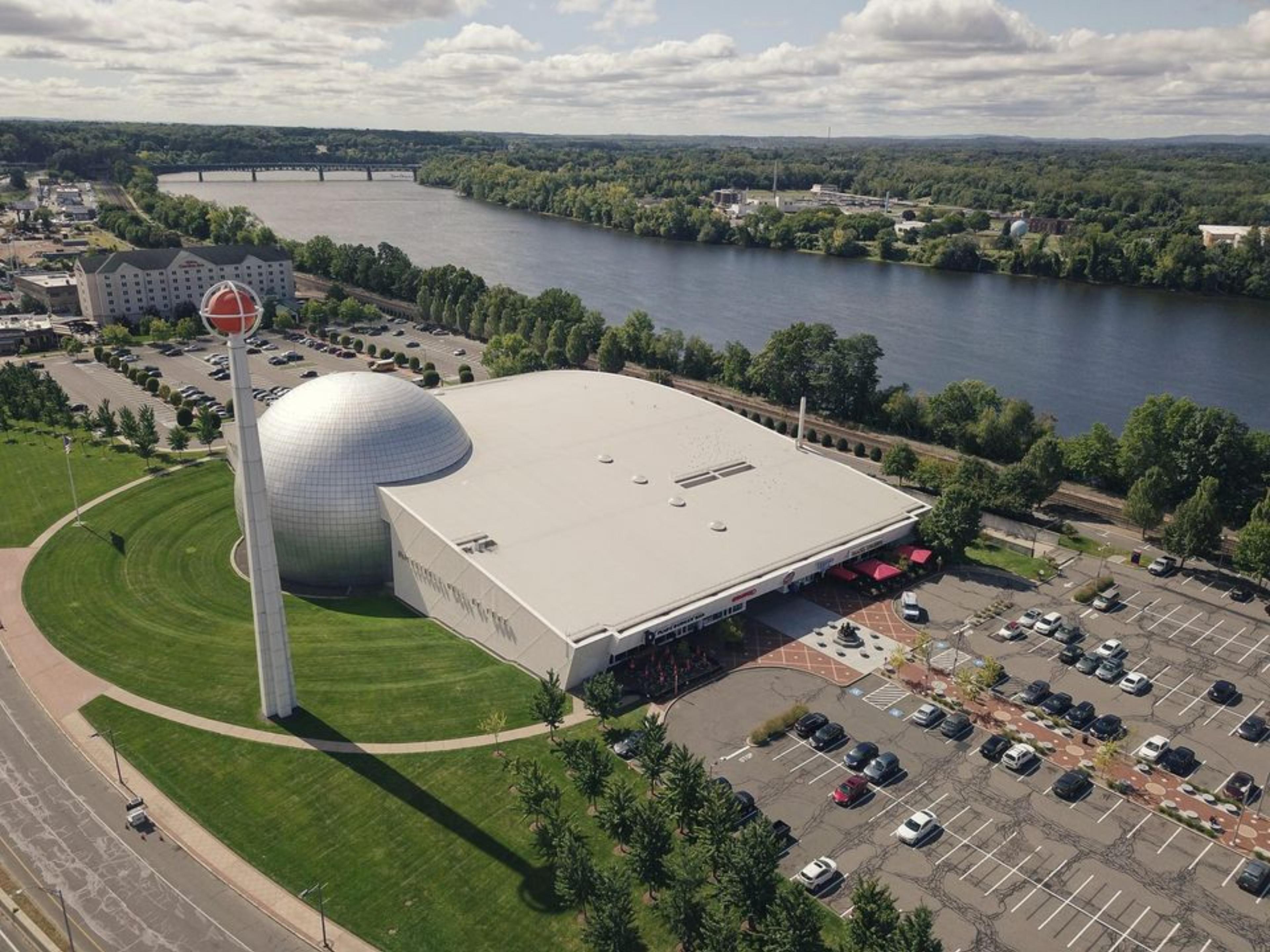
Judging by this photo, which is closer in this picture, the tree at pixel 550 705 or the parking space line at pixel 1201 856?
the parking space line at pixel 1201 856

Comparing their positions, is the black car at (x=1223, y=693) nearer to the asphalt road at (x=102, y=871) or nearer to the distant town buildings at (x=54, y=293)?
the asphalt road at (x=102, y=871)

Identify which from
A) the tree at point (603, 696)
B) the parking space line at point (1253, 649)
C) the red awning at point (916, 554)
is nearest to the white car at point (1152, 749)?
the parking space line at point (1253, 649)

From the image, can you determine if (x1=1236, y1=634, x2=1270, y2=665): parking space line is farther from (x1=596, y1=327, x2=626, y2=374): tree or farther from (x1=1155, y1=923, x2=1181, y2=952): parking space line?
(x1=596, y1=327, x2=626, y2=374): tree

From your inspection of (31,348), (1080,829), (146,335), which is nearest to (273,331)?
(146,335)

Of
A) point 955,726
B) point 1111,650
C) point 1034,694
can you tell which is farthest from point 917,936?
point 1111,650

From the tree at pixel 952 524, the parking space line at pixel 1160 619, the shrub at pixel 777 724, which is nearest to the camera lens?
the shrub at pixel 777 724

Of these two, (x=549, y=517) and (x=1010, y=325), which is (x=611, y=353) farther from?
(x=1010, y=325)
